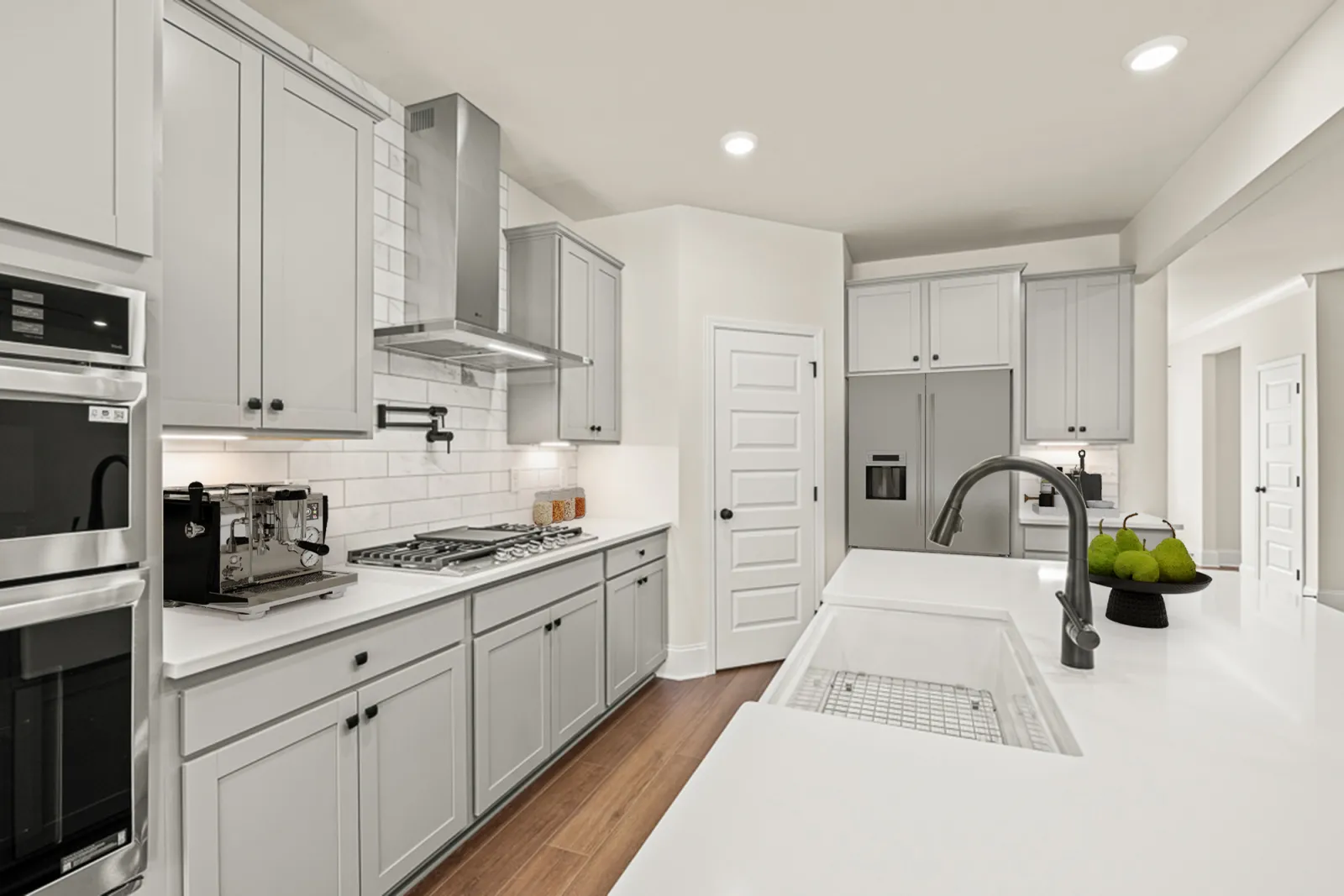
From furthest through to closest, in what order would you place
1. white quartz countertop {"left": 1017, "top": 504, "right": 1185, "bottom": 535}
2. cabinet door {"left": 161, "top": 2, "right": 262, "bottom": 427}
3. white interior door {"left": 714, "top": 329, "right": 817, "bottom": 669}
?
white interior door {"left": 714, "top": 329, "right": 817, "bottom": 669} → white quartz countertop {"left": 1017, "top": 504, "right": 1185, "bottom": 535} → cabinet door {"left": 161, "top": 2, "right": 262, "bottom": 427}

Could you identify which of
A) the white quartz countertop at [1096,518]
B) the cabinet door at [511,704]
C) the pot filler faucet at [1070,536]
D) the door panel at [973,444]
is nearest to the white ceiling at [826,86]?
the door panel at [973,444]

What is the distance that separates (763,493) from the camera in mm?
4070

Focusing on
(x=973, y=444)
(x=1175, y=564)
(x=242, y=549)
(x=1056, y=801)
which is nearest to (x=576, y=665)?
(x=242, y=549)

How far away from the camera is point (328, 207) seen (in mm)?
2021

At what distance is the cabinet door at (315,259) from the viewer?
1.86m

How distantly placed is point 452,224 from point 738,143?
1.43 metres

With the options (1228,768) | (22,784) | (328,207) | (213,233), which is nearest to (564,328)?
(328,207)

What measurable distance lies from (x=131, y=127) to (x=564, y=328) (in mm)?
2157

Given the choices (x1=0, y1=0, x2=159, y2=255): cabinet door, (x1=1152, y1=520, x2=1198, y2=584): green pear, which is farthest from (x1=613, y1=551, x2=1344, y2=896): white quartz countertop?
(x1=0, y1=0, x2=159, y2=255): cabinet door

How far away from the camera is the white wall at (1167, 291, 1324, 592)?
18.6ft

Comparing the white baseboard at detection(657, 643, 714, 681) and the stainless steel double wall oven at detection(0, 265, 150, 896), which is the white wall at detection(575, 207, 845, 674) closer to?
the white baseboard at detection(657, 643, 714, 681)

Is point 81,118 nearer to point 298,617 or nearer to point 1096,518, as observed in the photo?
point 298,617

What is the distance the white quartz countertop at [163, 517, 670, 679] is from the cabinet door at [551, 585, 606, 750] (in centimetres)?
41

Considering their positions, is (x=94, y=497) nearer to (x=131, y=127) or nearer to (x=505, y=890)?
(x=131, y=127)
